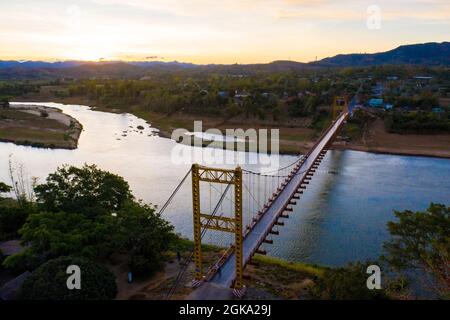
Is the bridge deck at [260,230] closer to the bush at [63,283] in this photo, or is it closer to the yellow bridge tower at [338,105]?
the bush at [63,283]

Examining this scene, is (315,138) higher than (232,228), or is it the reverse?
(315,138)

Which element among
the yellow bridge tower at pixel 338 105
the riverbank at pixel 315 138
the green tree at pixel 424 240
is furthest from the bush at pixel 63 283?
the yellow bridge tower at pixel 338 105

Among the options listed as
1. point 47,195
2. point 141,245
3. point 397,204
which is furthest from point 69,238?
point 397,204

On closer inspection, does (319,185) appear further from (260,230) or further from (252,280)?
(252,280)

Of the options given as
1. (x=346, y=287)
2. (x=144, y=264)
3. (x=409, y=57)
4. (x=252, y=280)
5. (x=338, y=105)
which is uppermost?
(x=409, y=57)

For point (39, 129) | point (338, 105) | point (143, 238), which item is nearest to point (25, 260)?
point (143, 238)
